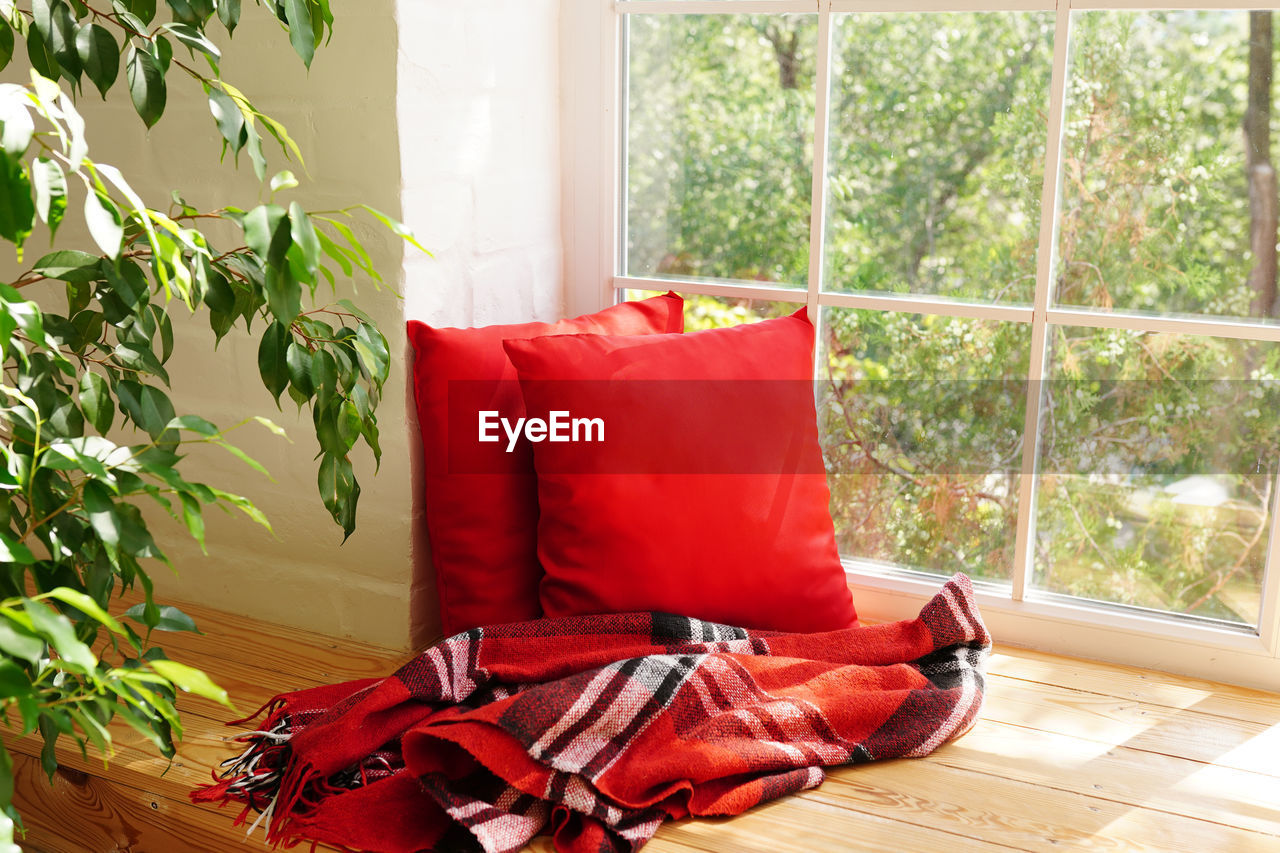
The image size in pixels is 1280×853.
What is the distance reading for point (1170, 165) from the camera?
157cm

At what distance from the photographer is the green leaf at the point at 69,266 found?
0.91 metres

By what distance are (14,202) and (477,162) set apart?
1015mm

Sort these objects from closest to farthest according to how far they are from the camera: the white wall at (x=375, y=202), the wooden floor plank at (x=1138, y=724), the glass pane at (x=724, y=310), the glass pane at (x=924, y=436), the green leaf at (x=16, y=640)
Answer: the green leaf at (x=16, y=640) < the wooden floor plank at (x=1138, y=724) < the white wall at (x=375, y=202) < the glass pane at (x=924, y=436) < the glass pane at (x=724, y=310)

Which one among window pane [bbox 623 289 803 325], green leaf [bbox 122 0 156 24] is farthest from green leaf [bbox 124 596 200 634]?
window pane [bbox 623 289 803 325]

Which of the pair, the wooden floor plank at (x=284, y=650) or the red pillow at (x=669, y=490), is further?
the wooden floor plank at (x=284, y=650)

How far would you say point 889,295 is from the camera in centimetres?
177

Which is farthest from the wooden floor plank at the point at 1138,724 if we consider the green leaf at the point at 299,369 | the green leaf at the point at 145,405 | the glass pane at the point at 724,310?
the green leaf at the point at 145,405

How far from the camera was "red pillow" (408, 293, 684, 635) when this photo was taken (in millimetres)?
1576

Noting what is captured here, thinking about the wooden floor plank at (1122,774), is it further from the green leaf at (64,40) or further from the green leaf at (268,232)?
the green leaf at (64,40)

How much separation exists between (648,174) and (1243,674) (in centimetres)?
127

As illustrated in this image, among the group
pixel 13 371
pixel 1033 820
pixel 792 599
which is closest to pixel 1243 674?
pixel 1033 820

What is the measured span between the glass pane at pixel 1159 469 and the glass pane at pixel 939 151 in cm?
19

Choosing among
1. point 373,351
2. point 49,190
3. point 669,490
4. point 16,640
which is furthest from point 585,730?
point 49,190

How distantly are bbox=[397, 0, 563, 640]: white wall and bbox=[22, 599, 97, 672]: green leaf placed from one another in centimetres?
95
